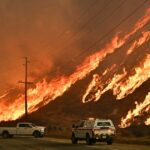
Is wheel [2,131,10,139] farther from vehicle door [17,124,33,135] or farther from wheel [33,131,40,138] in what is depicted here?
wheel [33,131,40,138]

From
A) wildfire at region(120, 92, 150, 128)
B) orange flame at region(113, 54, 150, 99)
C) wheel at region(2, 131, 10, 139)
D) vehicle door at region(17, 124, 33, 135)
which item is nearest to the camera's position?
vehicle door at region(17, 124, 33, 135)

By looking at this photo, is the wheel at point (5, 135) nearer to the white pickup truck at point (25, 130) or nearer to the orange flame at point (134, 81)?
the white pickup truck at point (25, 130)

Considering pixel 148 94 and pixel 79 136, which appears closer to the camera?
pixel 79 136

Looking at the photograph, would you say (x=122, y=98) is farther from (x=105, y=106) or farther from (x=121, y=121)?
(x=121, y=121)

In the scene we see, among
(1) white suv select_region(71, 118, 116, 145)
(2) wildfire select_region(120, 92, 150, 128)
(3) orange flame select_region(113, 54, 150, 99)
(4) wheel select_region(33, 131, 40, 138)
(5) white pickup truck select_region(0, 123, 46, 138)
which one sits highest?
(3) orange flame select_region(113, 54, 150, 99)

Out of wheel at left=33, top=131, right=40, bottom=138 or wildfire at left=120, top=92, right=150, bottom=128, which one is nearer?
wheel at left=33, top=131, right=40, bottom=138

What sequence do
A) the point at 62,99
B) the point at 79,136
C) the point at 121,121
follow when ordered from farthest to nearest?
the point at 62,99 → the point at 121,121 → the point at 79,136

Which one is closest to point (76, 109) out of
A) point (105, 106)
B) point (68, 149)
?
point (105, 106)

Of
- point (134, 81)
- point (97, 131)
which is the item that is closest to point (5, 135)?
point (97, 131)

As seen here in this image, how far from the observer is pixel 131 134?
6638 cm

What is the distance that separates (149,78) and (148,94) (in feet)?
32.5

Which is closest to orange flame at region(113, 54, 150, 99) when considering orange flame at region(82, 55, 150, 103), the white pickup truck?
orange flame at region(82, 55, 150, 103)

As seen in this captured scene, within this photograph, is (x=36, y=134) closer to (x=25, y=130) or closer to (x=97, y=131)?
(x=25, y=130)

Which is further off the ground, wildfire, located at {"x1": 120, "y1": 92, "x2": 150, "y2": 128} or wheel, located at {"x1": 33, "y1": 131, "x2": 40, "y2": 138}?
wildfire, located at {"x1": 120, "y1": 92, "x2": 150, "y2": 128}
